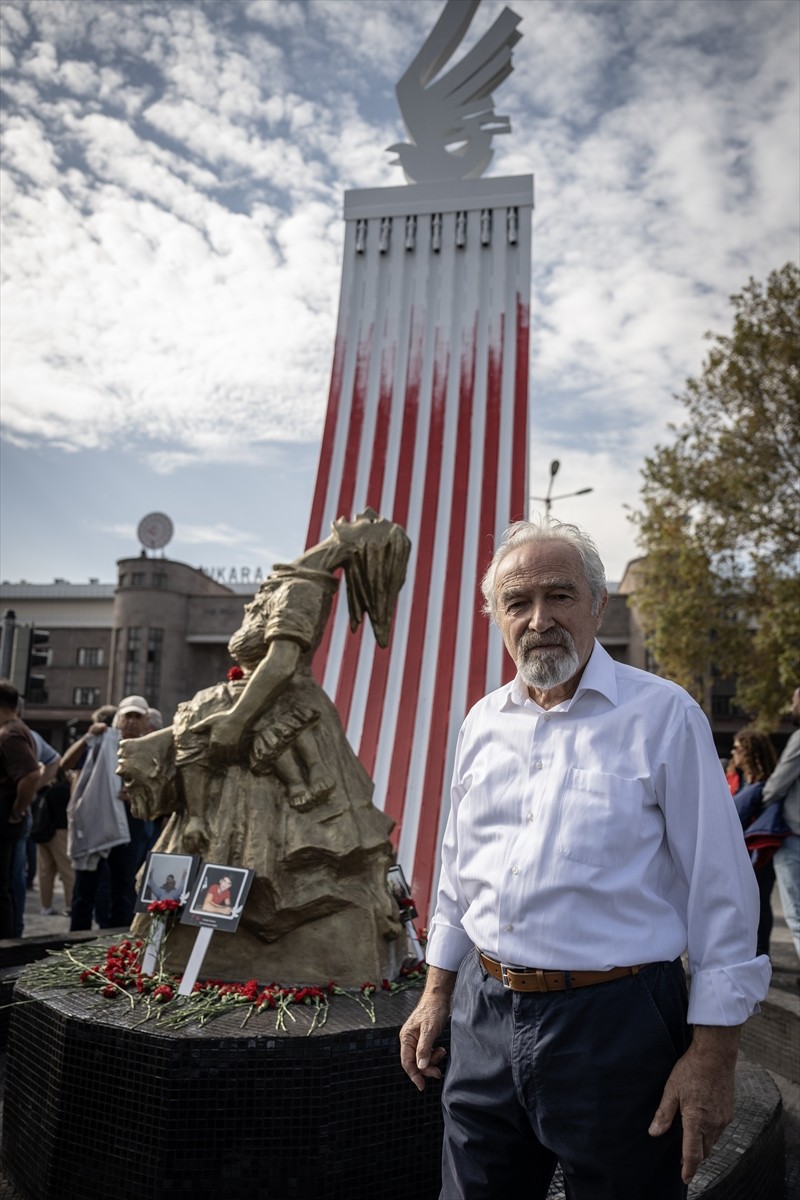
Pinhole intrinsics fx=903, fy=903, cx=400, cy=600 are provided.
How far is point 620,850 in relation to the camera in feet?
5.08

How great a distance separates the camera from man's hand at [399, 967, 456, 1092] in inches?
70.4

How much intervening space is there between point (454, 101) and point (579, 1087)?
25.2 ft

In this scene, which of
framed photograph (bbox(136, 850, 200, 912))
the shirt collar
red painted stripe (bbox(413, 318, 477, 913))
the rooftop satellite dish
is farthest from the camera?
the rooftop satellite dish

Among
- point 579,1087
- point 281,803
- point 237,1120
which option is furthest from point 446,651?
point 579,1087

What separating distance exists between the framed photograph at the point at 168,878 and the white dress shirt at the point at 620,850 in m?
1.83

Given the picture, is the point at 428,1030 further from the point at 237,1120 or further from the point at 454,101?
the point at 454,101

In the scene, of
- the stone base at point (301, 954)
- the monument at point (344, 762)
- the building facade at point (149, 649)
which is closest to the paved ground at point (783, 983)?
the monument at point (344, 762)

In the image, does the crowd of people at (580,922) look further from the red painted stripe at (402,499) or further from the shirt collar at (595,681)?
the red painted stripe at (402,499)

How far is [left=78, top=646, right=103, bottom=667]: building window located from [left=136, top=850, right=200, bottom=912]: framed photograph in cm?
3645

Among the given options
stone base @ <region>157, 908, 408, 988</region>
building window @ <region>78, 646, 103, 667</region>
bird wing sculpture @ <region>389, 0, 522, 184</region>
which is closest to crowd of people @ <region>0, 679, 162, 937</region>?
stone base @ <region>157, 908, 408, 988</region>

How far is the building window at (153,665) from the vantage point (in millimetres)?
32312

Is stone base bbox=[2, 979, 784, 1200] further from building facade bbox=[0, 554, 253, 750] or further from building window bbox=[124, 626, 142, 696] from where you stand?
building window bbox=[124, 626, 142, 696]

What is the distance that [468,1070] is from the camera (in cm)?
162

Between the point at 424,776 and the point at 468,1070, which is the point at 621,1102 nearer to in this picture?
the point at 468,1070
